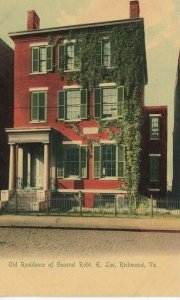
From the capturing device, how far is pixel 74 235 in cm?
1291

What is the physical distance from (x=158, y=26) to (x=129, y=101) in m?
7.24

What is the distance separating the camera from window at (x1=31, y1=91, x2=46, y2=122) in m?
20.9

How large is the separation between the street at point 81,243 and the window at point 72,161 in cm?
624

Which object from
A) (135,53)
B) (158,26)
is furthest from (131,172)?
(158,26)

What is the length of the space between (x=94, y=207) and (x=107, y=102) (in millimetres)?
5052

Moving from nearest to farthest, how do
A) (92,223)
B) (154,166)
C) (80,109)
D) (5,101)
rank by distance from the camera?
(92,223) < (80,109) < (5,101) < (154,166)

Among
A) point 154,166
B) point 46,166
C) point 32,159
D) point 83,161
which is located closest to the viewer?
point 46,166

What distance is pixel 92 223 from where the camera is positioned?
15.1 metres

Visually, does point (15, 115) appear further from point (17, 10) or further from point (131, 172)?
point (17, 10)

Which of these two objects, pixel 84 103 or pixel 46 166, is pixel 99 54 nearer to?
pixel 84 103

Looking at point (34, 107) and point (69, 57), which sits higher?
point (69, 57)

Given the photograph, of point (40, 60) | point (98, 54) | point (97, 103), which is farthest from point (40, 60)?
point (97, 103)

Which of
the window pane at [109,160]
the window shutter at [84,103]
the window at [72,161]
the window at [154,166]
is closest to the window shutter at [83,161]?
the window at [72,161]

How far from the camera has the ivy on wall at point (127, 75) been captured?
63.7ft
